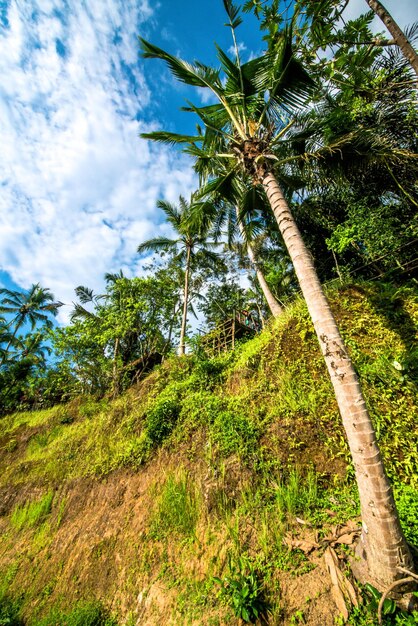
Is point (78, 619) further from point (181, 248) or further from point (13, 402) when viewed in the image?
point (13, 402)

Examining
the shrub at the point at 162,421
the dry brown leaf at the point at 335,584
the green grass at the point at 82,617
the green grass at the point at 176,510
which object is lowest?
the green grass at the point at 82,617

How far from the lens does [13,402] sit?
1647cm

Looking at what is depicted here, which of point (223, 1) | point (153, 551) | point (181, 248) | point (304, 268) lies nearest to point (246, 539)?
point (153, 551)

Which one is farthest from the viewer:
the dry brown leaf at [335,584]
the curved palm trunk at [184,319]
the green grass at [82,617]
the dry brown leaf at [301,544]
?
the curved palm trunk at [184,319]

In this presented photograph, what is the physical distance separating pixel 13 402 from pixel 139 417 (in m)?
14.2

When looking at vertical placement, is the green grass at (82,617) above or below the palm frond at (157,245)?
below

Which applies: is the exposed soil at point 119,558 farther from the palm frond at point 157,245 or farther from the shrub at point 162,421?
the palm frond at point 157,245

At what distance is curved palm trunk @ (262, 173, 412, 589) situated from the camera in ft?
7.23

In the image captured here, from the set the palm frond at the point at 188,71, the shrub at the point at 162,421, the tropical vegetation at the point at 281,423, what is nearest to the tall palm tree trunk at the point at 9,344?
the tropical vegetation at the point at 281,423

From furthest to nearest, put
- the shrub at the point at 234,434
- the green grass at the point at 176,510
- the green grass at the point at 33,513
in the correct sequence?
the green grass at the point at 33,513 → the shrub at the point at 234,434 → the green grass at the point at 176,510

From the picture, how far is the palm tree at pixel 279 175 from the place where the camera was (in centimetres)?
227

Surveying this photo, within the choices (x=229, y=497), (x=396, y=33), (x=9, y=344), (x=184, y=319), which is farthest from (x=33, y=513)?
(x=9, y=344)

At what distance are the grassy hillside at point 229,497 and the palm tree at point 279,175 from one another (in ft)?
1.79

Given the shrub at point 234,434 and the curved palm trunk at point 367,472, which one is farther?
the shrub at point 234,434
